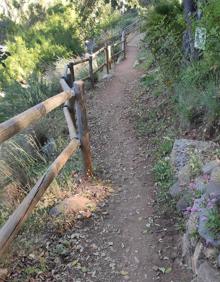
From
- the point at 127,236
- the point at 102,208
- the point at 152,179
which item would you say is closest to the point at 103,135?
the point at 152,179

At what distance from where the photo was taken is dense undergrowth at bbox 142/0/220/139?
5012 mm

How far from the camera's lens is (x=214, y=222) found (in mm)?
2832

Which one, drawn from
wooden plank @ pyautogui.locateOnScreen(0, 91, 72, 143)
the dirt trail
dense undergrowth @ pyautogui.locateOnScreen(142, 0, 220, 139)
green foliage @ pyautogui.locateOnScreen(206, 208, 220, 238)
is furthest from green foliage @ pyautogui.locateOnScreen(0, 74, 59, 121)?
green foliage @ pyautogui.locateOnScreen(206, 208, 220, 238)

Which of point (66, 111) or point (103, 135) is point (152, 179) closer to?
point (66, 111)

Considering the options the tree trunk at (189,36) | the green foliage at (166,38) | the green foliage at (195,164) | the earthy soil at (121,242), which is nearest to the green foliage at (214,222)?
the earthy soil at (121,242)

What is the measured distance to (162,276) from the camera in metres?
3.21

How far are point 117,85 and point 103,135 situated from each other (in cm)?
421

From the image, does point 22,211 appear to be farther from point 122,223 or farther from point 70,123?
point 70,123

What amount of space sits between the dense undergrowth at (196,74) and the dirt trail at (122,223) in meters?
0.92

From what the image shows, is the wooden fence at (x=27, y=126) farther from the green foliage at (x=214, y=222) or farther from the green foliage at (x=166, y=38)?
the green foliage at (x=166, y=38)

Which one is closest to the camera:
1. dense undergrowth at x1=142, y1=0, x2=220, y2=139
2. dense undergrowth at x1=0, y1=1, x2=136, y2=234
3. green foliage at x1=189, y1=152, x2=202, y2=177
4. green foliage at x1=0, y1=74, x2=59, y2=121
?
green foliage at x1=189, y1=152, x2=202, y2=177

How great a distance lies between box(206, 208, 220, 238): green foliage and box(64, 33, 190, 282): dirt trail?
550 mm

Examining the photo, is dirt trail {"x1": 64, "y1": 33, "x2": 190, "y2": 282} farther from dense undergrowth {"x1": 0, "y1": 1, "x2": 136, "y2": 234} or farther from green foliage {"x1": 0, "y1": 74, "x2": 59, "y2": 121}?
green foliage {"x1": 0, "y1": 74, "x2": 59, "y2": 121}

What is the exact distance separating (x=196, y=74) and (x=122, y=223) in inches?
113
